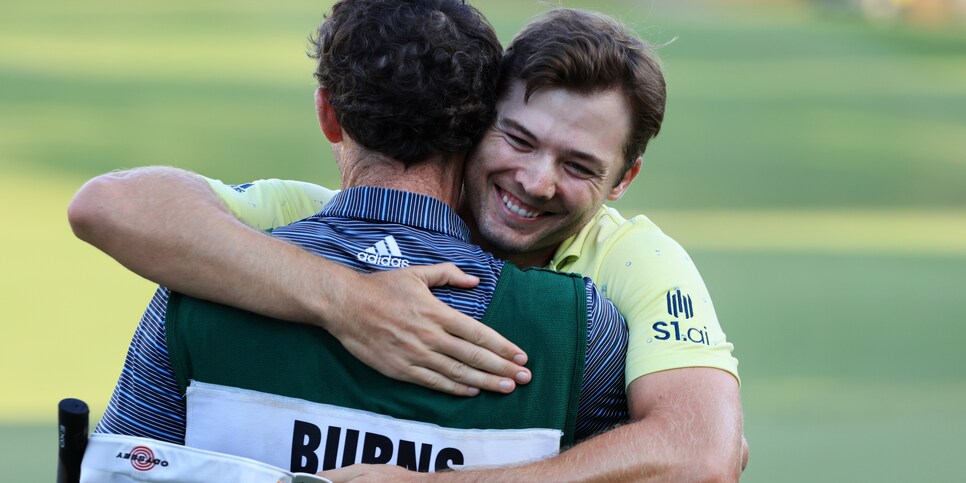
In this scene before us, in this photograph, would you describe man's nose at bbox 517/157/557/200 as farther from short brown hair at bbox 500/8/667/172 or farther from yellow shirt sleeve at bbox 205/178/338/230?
yellow shirt sleeve at bbox 205/178/338/230

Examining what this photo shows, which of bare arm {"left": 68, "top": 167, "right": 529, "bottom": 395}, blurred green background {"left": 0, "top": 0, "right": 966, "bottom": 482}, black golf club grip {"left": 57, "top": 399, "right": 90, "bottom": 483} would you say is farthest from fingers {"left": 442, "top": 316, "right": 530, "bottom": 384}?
blurred green background {"left": 0, "top": 0, "right": 966, "bottom": 482}

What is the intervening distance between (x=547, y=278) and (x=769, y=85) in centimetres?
1656

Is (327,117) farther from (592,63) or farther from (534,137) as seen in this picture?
(592,63)

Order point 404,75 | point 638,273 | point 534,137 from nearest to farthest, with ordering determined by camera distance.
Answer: point 404,75 < point 638,273 < point 534,137

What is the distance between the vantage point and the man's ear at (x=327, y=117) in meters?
2.25

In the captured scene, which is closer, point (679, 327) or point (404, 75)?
point (404, 75)

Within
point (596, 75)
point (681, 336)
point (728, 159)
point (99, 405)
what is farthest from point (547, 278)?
point (728, 159)

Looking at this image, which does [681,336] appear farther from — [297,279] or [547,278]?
[297,279]

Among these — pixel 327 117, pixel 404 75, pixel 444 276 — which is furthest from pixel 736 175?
pixel 444 276

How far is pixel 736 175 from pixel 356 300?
1143 cm

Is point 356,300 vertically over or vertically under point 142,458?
over

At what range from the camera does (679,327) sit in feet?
7.39

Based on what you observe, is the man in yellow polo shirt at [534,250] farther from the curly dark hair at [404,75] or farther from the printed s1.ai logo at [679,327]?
the curly dark hair at [404,75]

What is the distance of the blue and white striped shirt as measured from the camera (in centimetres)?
201
